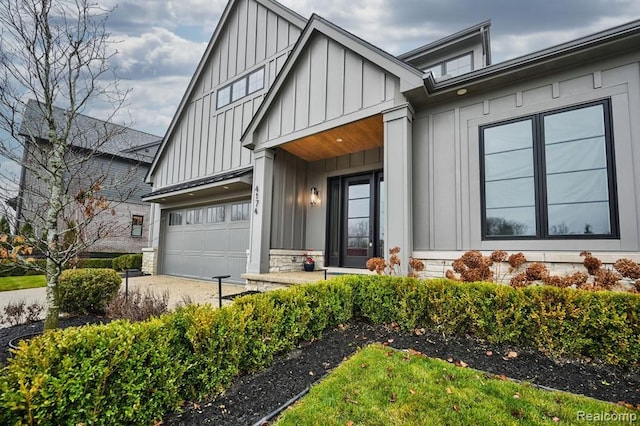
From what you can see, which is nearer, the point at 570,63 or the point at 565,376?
the point at 565,376

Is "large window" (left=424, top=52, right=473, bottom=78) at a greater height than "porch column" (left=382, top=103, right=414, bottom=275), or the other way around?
"large window" (left=424, top=52, right=473, bottom=78)

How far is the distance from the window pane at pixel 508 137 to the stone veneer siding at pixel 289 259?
4.54m

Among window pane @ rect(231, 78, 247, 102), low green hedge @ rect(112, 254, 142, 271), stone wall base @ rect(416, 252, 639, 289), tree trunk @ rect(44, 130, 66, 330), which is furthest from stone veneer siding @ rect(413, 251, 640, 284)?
low green hedge @ rect(112, 254, 142, 271)

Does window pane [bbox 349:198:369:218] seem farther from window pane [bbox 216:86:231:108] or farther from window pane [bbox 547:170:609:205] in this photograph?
window pane [bbox 216:86:231:108]

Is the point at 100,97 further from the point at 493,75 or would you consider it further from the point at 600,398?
the point at 600,398

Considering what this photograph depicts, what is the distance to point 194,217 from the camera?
36.4 ft

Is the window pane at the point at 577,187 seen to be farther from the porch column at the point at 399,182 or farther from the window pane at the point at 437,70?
Answer: the window pane at the point at 437,70

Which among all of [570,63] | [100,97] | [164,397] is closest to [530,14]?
[570,63]

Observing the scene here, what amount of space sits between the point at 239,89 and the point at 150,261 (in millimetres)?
7523

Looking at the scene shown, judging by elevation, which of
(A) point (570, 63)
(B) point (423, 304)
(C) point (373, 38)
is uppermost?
(C) point (373, 38)

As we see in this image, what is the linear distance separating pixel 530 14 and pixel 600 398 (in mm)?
9091

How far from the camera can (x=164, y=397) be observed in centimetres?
Answer: 222

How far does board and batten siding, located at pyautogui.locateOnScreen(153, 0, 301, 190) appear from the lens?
955 centimetres

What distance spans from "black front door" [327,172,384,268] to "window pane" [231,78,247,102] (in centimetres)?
472
